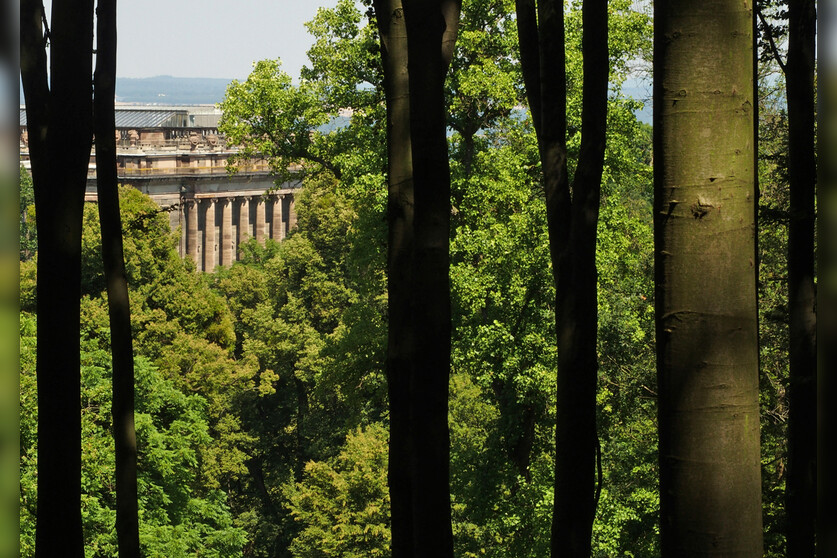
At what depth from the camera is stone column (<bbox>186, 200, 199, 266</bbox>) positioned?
3920 inches

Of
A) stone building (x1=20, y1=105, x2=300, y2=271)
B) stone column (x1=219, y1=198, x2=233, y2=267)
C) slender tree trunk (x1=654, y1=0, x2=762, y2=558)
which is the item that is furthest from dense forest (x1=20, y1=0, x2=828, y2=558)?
stone column (x1=219, y1=198, x2=233, y2=267)

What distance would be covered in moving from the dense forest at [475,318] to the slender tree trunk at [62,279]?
Result: 17 centimetres

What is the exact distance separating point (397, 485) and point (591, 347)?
182 cm

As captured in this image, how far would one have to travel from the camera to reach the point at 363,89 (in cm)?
3056

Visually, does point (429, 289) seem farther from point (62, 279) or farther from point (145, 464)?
point (145, 464)

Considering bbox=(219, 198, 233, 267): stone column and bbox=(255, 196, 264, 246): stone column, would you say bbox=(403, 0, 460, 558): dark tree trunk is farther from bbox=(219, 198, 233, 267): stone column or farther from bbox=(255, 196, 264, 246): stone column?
bbox=(255, 196, 264, 246): stone column

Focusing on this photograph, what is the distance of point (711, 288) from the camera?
2.95 meters

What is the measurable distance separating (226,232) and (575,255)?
101910 mm

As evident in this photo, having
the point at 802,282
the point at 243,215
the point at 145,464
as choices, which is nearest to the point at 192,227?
the point at 243,215

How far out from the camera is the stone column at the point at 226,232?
346 feet

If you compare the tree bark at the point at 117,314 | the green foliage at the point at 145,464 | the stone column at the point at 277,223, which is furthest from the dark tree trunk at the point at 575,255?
the stone column at the point at 277,223

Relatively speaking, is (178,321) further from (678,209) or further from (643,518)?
(678,209)

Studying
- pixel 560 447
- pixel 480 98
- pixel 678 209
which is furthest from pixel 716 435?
pixel 480 98

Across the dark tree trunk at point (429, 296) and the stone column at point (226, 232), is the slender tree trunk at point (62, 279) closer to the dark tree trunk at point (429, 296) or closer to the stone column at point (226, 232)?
the dark tree trunk at point (429, 296)
